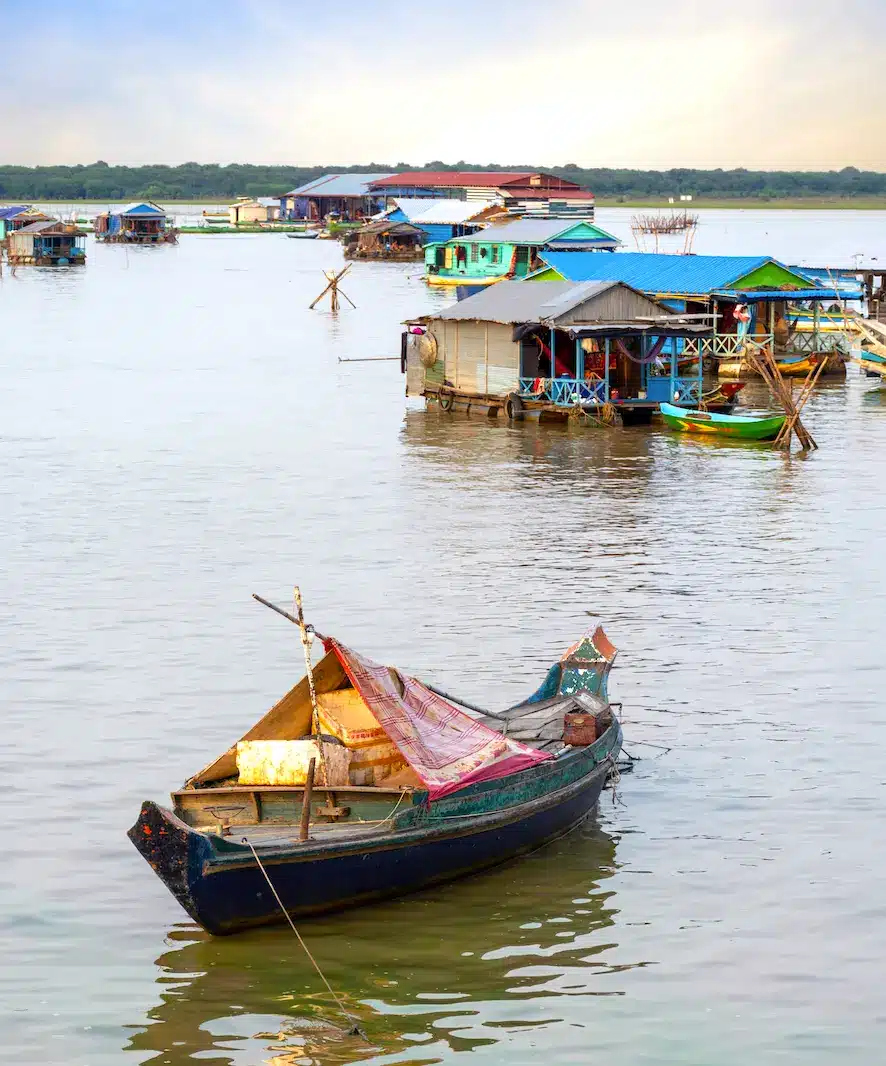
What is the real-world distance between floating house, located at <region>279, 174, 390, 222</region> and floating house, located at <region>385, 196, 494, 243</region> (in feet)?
90.3

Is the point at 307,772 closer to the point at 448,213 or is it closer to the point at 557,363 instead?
the point at 557,363

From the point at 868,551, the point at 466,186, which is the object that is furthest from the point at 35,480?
the point at 466,186

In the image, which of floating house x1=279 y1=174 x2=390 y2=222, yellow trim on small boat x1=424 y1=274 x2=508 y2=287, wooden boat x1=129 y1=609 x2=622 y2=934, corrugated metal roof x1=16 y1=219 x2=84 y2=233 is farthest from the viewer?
floating house x1=279 y1=174 x2=390 y2=222

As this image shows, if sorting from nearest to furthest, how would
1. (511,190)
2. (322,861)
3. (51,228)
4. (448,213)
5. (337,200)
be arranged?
(322,861), (448,213), (51,228), (511,190), (337,200)

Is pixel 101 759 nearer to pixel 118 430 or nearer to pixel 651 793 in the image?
pixel 651 793

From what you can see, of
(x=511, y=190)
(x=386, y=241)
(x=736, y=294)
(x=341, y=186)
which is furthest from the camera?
(x=341, y=186)

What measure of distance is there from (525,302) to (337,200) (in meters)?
131

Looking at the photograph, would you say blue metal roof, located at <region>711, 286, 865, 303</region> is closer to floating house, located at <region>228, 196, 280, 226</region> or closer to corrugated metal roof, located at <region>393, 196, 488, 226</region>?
corrugated metal roof, located at <region>393, 196, 488, 226</region>

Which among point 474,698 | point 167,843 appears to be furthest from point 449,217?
point 167,843

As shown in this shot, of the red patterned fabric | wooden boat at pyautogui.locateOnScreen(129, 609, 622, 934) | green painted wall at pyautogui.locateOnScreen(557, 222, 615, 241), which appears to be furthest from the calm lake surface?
green painted wall at pyautogui.locateOnScreen(557, 222, 615, 241)

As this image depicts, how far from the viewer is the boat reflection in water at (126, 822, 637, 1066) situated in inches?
450

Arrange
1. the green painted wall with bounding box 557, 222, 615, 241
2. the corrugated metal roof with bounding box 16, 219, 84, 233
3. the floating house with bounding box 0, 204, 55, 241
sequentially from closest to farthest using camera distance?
1. the green painted wall with bounding box 557, 222, 615, 241
2. the corrugated metal roof with bounding box 16, 219, 84, 233
3. the floating house with bounding box 0, 204, 55, 241

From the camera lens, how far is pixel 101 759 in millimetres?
16953

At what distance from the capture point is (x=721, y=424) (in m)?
38.7
